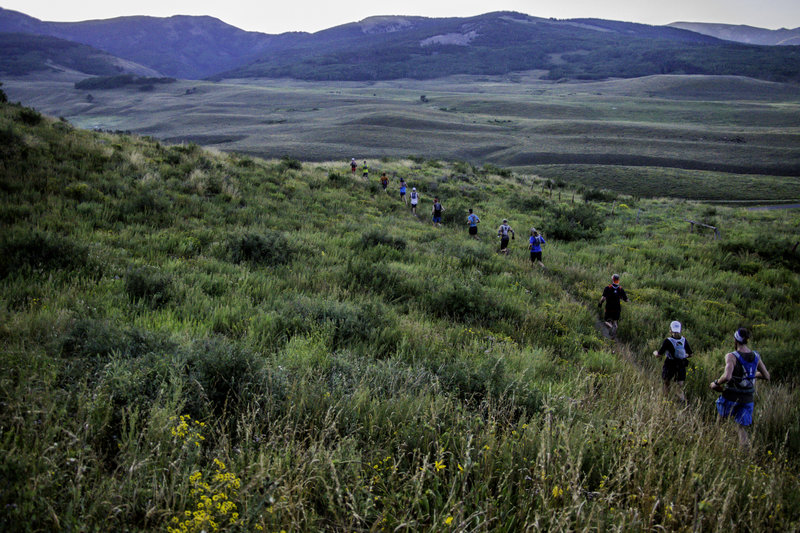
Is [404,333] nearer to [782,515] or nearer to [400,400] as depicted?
[400,400]

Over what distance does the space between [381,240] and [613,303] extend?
686 cm

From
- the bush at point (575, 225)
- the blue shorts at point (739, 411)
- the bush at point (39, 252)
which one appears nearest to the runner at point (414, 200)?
the bush at point (575, 225)

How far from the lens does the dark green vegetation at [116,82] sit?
5986 inches

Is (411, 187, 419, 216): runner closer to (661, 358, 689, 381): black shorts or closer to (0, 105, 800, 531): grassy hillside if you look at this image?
(0, 105, 800, 531): grassy hillside

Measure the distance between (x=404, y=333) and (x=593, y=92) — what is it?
19523cm

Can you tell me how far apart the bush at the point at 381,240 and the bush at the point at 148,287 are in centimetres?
678

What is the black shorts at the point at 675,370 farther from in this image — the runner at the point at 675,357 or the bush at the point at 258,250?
the bush at the point at 258,250

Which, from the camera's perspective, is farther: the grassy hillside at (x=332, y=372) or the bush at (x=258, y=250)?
the bush at (x=258, y=250)

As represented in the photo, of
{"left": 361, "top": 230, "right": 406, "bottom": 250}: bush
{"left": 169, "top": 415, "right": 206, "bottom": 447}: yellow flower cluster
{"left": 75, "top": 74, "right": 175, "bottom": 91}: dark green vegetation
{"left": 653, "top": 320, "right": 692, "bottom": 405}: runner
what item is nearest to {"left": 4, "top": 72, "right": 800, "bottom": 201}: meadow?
{"left": 75, "top": 74, "right": 175, "bottom": 91}: dark green vegetation

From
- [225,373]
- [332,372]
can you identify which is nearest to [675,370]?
[332,372]

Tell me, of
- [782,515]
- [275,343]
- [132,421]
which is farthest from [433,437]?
[275,343]

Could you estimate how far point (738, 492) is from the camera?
313 centimetres

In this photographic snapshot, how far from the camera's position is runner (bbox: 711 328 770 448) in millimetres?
5786

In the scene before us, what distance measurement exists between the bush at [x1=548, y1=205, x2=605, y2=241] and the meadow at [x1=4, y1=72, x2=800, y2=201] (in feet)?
86.9
